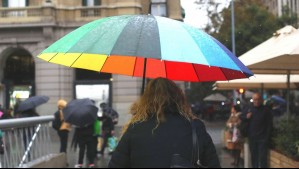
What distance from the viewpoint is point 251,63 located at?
7629mm

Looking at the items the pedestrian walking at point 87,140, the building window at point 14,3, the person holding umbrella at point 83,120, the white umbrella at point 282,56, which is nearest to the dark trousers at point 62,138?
the person holding umbrella at point 83,120

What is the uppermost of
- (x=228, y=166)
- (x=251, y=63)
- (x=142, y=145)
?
(x=251, y=63)

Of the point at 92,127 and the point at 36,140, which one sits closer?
the point at 36,140

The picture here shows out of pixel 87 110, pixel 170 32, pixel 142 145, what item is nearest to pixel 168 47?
pixel 170 32

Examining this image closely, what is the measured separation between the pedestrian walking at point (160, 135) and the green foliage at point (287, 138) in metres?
5.27

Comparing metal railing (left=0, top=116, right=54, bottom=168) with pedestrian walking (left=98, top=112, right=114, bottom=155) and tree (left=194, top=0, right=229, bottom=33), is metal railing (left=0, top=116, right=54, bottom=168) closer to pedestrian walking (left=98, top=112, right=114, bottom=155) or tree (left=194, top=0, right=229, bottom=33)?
pedestrian walking (left=98, top=112, right=114, bottom=155)

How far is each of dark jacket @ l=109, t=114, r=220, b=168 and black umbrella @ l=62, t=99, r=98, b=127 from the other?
7.73m

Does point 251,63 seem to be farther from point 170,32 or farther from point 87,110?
point 87,110

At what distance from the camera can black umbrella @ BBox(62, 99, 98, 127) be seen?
1116cm

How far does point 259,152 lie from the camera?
413 inches

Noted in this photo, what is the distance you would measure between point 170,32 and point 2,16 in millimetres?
26031

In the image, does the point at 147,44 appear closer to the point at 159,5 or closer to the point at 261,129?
the point at 159,5

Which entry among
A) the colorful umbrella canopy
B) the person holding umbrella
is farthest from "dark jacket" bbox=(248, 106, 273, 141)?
the colorful umbrella canopy

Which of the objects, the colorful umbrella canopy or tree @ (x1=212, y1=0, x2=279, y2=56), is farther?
tree @ (x1=212, y1=0, x2=279, y2=56)
